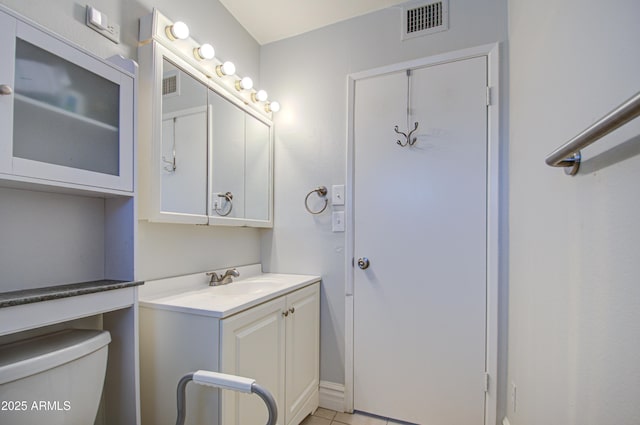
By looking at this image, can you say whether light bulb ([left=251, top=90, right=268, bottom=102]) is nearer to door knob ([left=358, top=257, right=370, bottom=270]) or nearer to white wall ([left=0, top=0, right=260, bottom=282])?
white wall ([left=0, top=0, right=260, bottom=282])

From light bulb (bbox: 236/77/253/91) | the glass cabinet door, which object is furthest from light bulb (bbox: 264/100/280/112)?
the glass cabinet door

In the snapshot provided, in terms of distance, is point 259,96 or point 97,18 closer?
point 97,18

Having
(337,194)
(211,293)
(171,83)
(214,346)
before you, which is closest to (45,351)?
(214,346)

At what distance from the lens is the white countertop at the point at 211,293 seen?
1.16m

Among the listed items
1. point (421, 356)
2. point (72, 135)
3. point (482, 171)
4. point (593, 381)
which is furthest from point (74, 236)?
point (482, 171)

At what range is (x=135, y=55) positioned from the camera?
1.33 m

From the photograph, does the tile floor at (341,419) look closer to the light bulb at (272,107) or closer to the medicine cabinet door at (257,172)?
the medicine cabinet door at (257,172)

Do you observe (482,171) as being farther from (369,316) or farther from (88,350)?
(88,350)

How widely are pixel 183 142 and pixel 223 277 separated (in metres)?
0.79

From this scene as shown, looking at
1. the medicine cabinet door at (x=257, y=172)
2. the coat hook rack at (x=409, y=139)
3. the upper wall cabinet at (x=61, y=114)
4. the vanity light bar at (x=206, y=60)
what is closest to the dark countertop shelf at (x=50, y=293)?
the upper wall cabinet at (x=61, y=114)

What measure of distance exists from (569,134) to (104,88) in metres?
1.57

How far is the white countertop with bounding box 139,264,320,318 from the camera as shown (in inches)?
45.7

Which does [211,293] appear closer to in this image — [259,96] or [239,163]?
[239,163]

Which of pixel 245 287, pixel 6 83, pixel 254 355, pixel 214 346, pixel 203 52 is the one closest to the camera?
pixel 6 83
